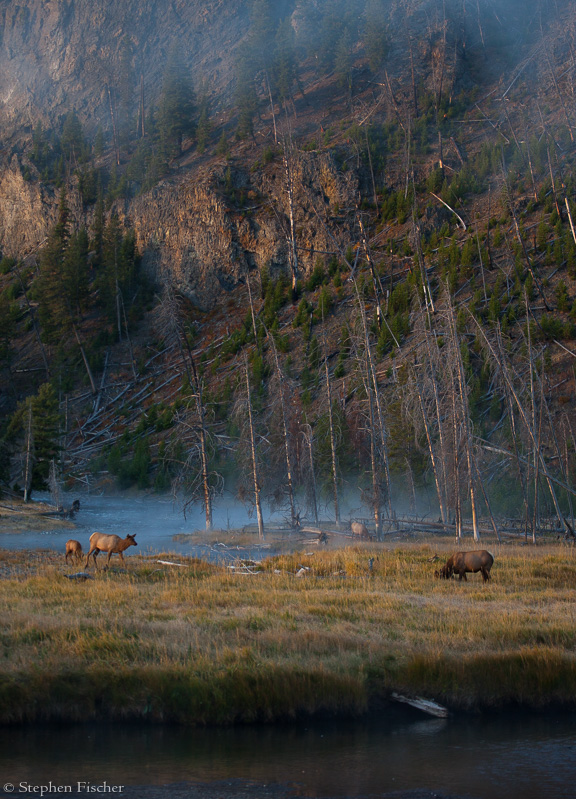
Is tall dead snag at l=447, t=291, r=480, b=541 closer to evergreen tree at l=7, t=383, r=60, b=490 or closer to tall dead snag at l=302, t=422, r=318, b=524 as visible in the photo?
tall dead snag at l=302, t=422, r=318, b=524

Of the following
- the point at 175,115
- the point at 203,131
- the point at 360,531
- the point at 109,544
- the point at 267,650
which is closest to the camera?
the point at 267,650

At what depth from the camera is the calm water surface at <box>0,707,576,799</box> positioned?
7.30m

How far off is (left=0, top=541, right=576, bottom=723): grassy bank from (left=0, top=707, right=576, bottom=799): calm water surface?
32 centimetres

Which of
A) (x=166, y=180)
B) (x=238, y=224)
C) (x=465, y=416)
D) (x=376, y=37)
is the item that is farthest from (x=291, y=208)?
(x=465, y=416)

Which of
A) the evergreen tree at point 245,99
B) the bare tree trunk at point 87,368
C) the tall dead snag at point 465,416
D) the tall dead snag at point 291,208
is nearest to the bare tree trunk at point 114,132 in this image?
the evergreen tree at point 245,99

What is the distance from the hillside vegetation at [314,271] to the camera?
32.1m

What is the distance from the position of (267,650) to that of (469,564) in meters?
8.72

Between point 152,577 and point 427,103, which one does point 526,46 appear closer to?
point 427,103

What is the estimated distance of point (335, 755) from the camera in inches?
317

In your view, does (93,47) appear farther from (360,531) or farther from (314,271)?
(360,531)

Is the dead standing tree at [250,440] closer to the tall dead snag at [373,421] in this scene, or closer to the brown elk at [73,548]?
the tall dead snag at [373,421]

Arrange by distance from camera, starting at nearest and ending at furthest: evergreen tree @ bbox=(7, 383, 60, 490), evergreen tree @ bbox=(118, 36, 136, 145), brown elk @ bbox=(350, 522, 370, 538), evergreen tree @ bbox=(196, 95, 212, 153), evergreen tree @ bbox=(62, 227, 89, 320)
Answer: brown elk @ bbox=(350, 522, 370, 538), evergreen tree @ bbox=(7, 383, 60, 490), evergreen tree @ bbox=(62, 227, 89, 320), evergreen tree @ bbox=(196, 95, 212, 153), evergreen tree @ bbox=(118, 36, 136, 145)

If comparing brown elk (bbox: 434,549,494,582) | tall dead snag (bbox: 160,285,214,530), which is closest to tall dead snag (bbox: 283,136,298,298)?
tall dead snag (bbox: 160,285,214,530)

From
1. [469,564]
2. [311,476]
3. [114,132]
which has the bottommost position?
[469,564]
